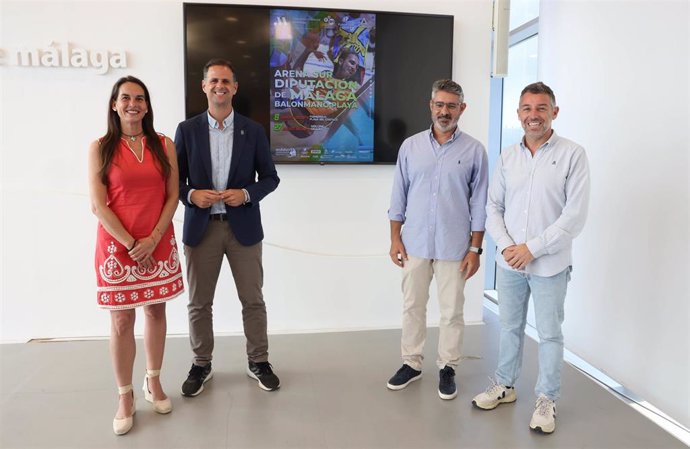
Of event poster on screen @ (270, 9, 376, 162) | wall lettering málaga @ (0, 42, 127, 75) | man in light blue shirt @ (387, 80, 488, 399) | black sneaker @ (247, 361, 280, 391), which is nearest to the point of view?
man in light blue shirt @ (387, 80, 488, 399)

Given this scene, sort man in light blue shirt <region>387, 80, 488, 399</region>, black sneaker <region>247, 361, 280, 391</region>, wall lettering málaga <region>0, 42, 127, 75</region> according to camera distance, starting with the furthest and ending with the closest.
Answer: wall lettering málaga <region>0, 42, 127, 75</region>
black sneaker <region>247, 361, 280, 391</region>
man in light blue shirt <region>387, 80, 488, 399</region>

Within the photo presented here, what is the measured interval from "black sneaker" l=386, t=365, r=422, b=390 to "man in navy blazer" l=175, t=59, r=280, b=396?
641 millimetres

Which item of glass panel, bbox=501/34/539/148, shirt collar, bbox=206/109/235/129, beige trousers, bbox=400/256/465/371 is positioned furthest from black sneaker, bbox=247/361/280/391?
glass panel, bbox=501/34/539/148

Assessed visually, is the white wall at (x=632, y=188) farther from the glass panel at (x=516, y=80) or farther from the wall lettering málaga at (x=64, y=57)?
the wall lettering málaga at (x=64, y=57)

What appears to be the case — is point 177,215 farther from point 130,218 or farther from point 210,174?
point 130,218

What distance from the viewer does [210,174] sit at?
277 centimetres

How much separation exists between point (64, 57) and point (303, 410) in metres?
2.76

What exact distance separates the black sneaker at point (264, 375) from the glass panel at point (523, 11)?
3346 millimetres

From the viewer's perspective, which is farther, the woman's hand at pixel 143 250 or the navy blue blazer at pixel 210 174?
the navy blue blazer at pixel 210 174

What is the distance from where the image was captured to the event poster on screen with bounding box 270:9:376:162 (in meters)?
3.63

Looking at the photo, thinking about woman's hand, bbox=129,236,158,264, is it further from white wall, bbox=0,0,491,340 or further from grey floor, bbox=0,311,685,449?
white wall, bbox=0,0,491,340

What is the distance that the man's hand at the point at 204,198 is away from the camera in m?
2.66

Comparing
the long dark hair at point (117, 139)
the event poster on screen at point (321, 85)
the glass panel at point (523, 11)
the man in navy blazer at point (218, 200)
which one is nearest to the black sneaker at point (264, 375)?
the man in navy blazer at point (218, 200)

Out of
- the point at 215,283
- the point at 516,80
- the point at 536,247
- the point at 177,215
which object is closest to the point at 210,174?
the point at 215,283
